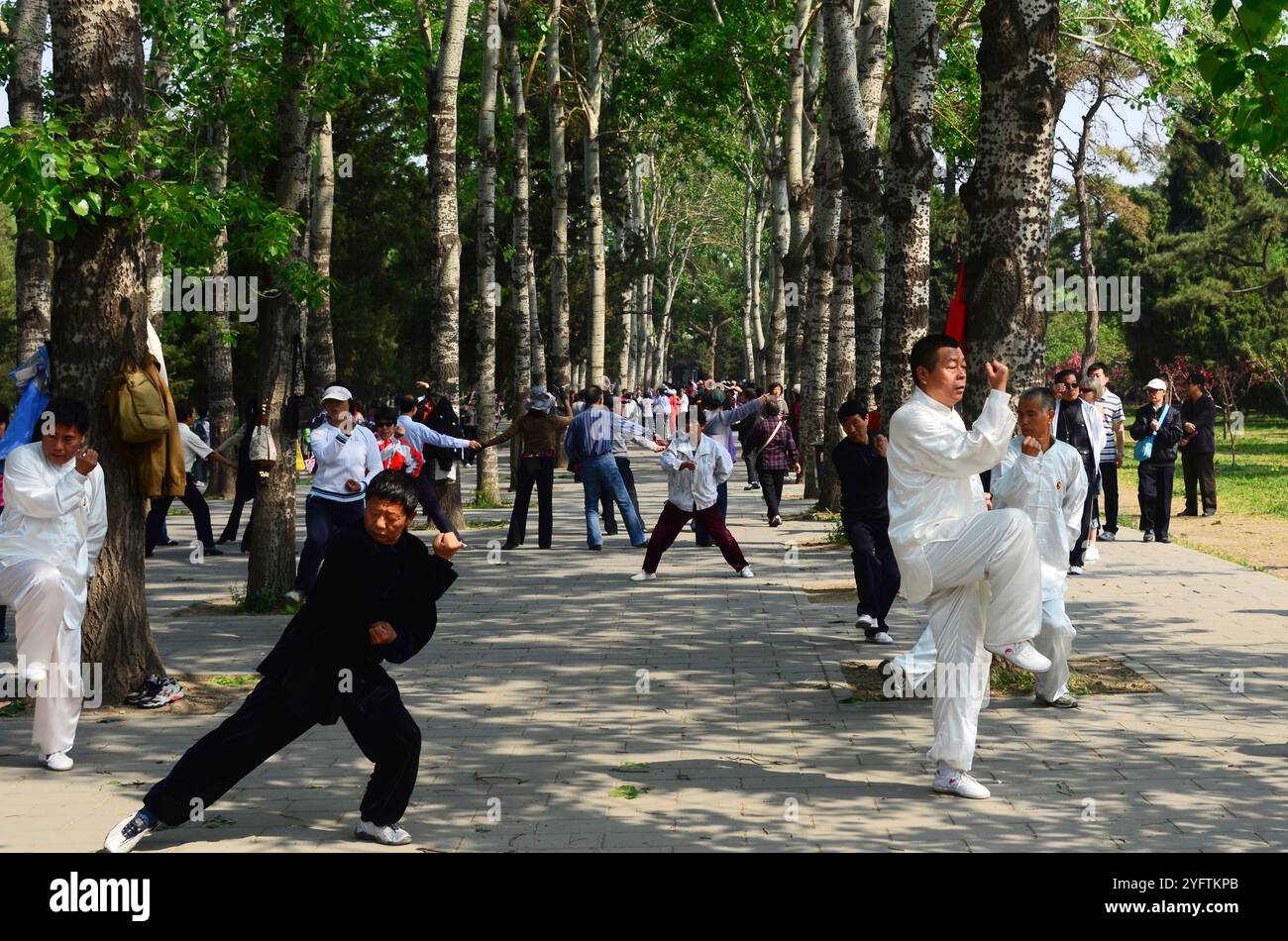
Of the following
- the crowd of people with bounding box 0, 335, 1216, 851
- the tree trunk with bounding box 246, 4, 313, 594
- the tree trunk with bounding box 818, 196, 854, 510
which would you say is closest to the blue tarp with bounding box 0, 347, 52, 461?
the crowd of people with bounding box 0, 335, 1216, 851

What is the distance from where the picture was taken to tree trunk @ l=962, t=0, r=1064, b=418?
32.3 feet

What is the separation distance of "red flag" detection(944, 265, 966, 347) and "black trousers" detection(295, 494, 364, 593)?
5455mm

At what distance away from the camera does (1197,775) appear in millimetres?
7402

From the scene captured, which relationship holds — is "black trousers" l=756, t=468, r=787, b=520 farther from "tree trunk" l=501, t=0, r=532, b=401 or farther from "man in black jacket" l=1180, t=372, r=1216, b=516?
"tree trunk" l=501, t=0, r=532, b=401

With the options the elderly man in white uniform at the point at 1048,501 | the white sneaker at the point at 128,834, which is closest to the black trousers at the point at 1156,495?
the elderly man in white uniform at the point at 1048,501

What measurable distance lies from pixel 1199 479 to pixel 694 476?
10661mm

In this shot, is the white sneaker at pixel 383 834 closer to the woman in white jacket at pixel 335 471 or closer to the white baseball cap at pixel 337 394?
the woman in white jacket at pixel 335 471

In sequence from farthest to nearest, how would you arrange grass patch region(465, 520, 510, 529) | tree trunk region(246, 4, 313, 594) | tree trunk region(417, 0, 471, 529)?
1. grass patch region(465, 520, 510, 529)
2. tree trunk region(417, 0, 471, 529)
3. tree trunk region(246, 4, 313, 594)

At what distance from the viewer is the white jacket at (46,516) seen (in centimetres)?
798

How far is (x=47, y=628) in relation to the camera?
7.95 metres

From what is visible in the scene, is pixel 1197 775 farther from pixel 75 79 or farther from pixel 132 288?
pixel 75 79

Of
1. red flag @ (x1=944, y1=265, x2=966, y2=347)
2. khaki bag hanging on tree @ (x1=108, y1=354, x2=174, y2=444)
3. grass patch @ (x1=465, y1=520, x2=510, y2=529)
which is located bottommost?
grass patch @ (x1=465, y1=520, x2=510, y2=529)

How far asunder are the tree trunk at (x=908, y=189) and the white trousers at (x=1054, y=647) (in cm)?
489

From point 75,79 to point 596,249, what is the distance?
Result: 76.1 feet
